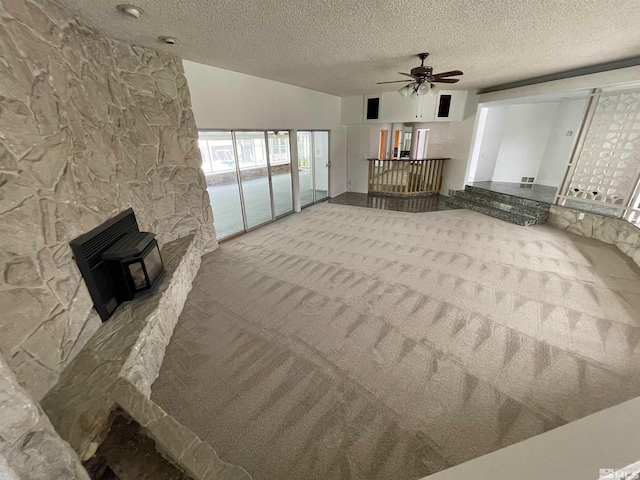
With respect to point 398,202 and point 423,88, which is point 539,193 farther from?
point 423,88

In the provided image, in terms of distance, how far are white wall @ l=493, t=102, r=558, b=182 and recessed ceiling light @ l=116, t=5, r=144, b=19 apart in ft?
26.7

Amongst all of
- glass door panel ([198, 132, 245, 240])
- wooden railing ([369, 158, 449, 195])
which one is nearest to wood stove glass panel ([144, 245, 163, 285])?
glass door panel ([198, 132, 245, 240])

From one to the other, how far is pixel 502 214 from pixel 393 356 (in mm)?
4794

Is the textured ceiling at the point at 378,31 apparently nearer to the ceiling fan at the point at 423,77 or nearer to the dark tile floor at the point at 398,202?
the ceiling fan at the point at 423,77

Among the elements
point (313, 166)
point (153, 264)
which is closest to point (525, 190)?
point (313, 166)

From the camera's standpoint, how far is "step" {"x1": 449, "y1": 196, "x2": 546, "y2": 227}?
4934 millimetres

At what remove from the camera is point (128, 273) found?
Answer: 7.21 ft

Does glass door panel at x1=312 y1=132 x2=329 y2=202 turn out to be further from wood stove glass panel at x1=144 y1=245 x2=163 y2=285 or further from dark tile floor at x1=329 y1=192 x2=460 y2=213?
wood stove glass panel at x1=144 y1=245 x2=163 y2=285

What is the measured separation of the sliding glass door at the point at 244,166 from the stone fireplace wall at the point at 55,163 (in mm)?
1311

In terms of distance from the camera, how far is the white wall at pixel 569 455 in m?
0.72

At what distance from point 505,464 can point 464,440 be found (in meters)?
0.94

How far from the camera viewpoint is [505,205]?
549cm

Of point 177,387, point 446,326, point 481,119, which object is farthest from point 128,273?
point 481,119

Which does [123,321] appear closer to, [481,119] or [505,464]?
[505,464]
